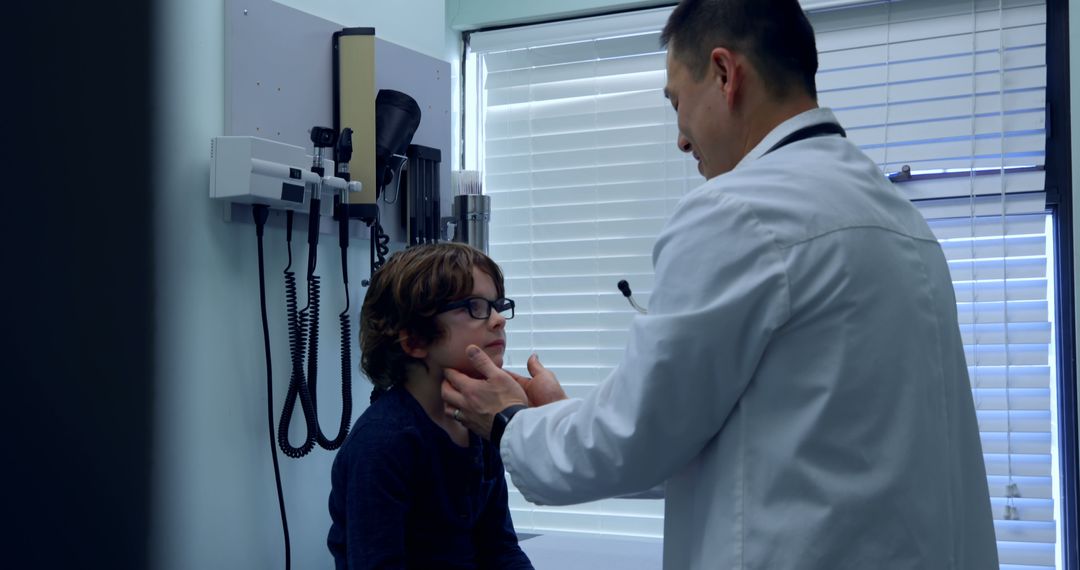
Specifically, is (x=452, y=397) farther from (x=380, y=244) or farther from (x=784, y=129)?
(x=380, y=244)

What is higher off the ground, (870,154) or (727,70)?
(870,154)

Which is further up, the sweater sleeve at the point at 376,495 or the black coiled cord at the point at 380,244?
the black coiled cord at the point at 380,244

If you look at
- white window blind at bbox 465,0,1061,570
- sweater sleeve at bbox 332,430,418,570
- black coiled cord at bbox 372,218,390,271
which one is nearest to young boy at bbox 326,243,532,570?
sweater sleeve at bbox 332,430,418,570

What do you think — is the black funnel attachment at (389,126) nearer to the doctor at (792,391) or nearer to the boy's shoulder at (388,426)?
the boy's shoulder at (388,426)

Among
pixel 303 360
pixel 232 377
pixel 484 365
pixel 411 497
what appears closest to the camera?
pixel 484 365

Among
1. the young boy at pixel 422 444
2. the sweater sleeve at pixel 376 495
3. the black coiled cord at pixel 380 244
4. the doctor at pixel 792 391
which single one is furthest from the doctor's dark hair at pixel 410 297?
the doctor at pixel 792 391

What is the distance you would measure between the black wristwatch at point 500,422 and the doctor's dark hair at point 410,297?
37 cm

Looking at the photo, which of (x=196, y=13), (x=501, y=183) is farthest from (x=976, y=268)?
(x=196, y=13)

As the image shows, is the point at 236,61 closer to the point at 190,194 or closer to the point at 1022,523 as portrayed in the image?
the point at 190,194

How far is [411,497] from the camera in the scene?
1427 mm

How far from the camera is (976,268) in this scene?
239 centimetres

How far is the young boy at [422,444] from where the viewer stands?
138cm

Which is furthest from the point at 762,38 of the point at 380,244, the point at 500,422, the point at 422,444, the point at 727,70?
the point at 380,244

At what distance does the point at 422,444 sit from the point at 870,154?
163cm
